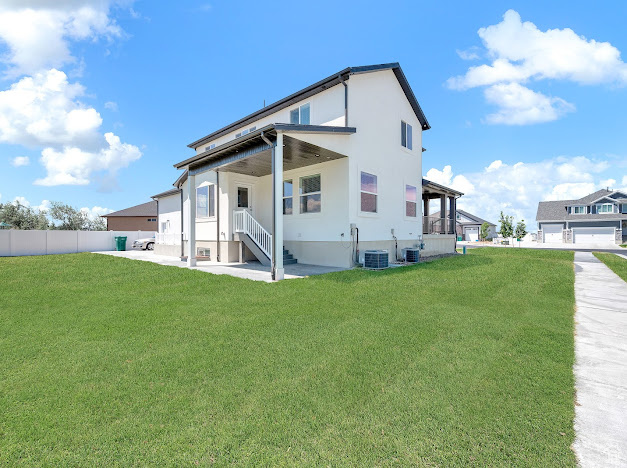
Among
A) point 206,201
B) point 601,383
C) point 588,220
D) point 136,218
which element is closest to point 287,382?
point 601,383

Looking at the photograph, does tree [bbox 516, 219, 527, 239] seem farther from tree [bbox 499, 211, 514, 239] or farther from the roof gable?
the roof gable

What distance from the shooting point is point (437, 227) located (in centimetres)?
1878

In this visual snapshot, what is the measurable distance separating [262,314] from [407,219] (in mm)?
10375

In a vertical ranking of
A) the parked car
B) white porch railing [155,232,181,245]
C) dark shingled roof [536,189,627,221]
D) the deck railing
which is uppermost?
dark shingled roof [536,189,627,221]

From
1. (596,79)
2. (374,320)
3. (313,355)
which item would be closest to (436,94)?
(596,79)

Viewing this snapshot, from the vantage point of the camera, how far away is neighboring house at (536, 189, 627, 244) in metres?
33.7

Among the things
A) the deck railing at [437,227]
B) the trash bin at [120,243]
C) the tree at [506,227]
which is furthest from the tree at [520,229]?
the trash bin at [120,243]

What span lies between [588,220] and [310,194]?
4089 cm

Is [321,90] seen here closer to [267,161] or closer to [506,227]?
[267,161]

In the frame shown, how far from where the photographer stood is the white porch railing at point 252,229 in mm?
10881

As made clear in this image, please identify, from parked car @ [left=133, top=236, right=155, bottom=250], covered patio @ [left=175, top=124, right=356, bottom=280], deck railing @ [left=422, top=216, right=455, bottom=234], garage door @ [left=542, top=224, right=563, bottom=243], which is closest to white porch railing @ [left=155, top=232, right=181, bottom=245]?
covered patio @ [left=175, top=124, right=356, bottom=280]

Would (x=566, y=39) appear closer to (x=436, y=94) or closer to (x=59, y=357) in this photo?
(x=436, y=94)

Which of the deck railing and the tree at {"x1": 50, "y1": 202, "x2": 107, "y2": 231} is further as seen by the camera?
the tree at {"x1": 50, "y1": 202, "x2": 107, "y2": 231}

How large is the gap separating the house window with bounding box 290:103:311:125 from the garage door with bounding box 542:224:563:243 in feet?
134
